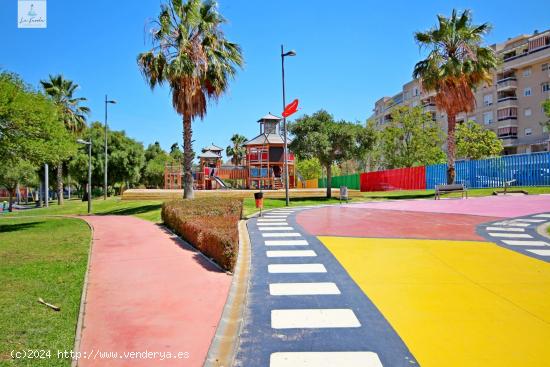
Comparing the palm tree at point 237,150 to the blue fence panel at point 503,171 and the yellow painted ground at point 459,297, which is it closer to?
the blue fence panel at point 503,171

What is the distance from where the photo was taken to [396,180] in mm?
41469

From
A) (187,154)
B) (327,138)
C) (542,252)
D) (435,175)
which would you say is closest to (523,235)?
(542,252)

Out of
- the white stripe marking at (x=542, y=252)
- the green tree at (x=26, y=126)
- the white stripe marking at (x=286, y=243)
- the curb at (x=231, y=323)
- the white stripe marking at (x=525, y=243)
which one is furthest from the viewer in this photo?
the green tree at (x=26, y=126)

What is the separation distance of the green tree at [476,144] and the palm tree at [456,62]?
69.9 ft

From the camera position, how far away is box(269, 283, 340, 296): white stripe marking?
6.48 m

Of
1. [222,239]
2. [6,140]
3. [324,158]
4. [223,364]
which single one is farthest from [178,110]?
[223,364]

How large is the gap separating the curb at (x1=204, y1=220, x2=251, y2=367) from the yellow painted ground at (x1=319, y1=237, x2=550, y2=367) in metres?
1.94

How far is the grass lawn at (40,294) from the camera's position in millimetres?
4754

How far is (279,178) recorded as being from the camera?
1752 inches

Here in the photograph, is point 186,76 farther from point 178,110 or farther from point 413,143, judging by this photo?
point 413,143

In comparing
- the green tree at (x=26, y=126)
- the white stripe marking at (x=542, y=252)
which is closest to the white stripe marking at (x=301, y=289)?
the white stripe marking at (x=542, y=252)

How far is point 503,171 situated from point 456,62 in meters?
9.30

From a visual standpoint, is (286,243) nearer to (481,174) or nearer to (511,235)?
(511,235)

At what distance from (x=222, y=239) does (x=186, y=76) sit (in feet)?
48.0
